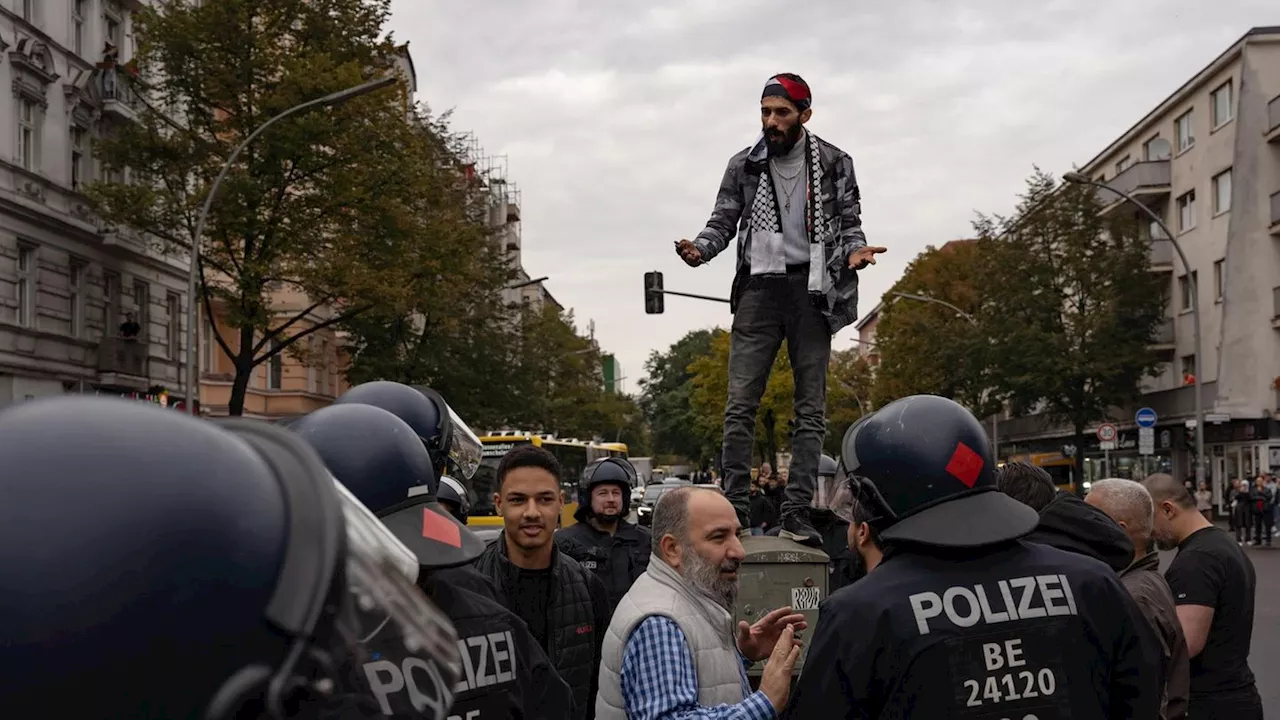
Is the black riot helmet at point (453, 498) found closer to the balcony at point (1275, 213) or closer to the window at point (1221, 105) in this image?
the balcony at point (1275, 213)

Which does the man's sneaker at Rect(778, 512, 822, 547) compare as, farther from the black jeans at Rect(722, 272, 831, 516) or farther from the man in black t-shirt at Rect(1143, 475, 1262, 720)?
the man in black t-shirt at Rect(1143, 475, 1262, 720)

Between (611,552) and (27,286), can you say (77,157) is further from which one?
(611,552)

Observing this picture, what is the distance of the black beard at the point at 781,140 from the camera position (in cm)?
717

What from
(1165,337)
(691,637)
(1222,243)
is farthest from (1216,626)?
(1165,337)

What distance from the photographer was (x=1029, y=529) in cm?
327

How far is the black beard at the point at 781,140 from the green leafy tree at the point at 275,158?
24591 millimetres

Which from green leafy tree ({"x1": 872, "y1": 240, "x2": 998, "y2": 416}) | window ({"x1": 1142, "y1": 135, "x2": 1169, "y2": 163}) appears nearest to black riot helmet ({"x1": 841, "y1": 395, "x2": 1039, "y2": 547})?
green leafy tree ({"x1": 872, "y1": 240, "x2": 998, "y2": 416})

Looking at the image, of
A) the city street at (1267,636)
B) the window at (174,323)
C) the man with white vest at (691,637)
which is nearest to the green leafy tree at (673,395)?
the window at (174,323)

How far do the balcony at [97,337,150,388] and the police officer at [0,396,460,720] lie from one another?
3599 centimetres

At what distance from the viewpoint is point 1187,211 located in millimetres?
57562

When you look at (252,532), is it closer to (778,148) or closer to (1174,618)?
(1174,618)

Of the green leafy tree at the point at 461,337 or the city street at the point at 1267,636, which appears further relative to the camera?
the green leafy tree at the point at 461,337

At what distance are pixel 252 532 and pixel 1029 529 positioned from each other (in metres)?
2.33

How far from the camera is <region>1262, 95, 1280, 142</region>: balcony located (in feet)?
162
